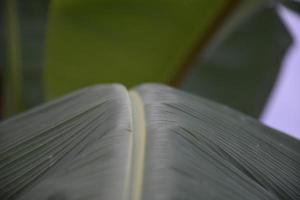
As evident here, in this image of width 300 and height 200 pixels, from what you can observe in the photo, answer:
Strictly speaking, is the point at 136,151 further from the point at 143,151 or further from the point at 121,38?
the point at 121,38

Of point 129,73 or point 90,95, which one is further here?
point 129,73

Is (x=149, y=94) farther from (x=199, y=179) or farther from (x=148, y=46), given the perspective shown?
(x=148, y=46)

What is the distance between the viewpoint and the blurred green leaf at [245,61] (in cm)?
113

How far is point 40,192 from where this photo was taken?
22.1 inches

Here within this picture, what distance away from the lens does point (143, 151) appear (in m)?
0.57

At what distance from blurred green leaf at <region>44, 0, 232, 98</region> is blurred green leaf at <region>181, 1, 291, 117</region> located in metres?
0.06

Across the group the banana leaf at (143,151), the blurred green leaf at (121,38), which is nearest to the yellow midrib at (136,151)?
the banana leaf at (143,151)

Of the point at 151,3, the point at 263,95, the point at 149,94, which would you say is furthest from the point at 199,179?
the point at 263,95

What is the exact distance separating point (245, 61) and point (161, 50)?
0.75ft

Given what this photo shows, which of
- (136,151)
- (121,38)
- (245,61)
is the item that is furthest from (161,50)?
(136,151)

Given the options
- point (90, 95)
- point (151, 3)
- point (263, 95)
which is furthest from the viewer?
point (263, 95)

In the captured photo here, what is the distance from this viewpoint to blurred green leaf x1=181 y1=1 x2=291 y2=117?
113 cm

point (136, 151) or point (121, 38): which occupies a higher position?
point (121, 38)

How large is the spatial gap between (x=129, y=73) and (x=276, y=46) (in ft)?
1.07
